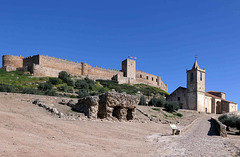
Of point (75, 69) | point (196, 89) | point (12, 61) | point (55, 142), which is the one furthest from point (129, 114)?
point (75, 69)

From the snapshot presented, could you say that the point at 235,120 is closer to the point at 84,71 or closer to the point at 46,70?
the point at 46,70

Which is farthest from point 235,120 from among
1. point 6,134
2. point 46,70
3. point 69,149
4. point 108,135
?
point 46,70

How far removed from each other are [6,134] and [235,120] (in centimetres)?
2189

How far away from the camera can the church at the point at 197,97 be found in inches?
1646

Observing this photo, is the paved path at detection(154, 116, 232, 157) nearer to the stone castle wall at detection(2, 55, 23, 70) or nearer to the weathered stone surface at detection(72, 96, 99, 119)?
the weathered stone surface at detection(72, 96, 99, 119)

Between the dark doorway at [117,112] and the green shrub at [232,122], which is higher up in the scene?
the dark doorway at [117,112]

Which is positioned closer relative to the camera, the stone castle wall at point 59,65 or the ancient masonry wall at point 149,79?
the stone castle wall at point 59,65

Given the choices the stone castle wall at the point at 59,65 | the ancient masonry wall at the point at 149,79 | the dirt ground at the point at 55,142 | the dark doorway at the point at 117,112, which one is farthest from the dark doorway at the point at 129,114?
the ancient masonry wall at the point at 149,79

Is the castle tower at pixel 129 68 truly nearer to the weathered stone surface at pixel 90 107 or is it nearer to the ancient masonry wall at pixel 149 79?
the ancient masonry wall at pixel 149 79

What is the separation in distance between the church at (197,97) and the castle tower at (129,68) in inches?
1041

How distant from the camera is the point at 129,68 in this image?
71562 millimetres

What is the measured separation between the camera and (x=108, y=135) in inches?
411

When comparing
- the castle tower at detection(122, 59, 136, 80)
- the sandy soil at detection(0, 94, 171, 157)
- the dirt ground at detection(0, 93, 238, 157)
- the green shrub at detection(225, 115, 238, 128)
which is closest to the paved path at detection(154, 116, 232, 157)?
the dirt ground at detection(0, 93, 238, 157)

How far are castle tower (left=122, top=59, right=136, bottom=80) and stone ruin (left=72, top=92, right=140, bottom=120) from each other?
54160mm
